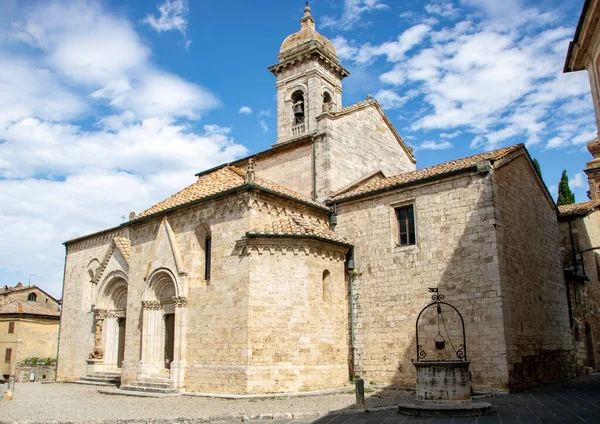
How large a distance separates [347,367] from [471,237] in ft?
20.1

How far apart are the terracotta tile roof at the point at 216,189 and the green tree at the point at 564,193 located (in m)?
23.2

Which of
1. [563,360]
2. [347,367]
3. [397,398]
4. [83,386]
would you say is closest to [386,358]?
[347,367]

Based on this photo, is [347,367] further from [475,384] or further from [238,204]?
[238,204]

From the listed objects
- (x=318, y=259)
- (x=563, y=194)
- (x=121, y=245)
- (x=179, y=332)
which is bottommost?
(x=179, y=332)

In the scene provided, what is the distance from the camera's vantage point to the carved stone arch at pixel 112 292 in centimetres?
2397

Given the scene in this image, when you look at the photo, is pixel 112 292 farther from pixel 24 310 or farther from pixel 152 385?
pixel 24 310

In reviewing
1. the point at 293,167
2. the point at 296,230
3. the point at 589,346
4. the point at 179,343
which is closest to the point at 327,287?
the point at 296,230

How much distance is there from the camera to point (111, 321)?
2409 centimetres

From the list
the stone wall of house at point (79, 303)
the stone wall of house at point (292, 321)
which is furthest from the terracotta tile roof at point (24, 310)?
the stone wall of house at point (292, 321)

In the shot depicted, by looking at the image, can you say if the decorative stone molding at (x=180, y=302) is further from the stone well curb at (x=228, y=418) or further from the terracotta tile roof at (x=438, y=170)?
the terracotta tile roof at (x=438, y=170)

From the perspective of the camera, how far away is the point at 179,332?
1762 centimetres

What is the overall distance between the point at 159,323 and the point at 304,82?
13.9 meters

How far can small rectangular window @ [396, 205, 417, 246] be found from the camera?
57.6 ft

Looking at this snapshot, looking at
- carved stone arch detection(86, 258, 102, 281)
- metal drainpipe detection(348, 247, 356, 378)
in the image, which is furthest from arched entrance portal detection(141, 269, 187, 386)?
carved stone arch detection(86, 258, 102, 281)
